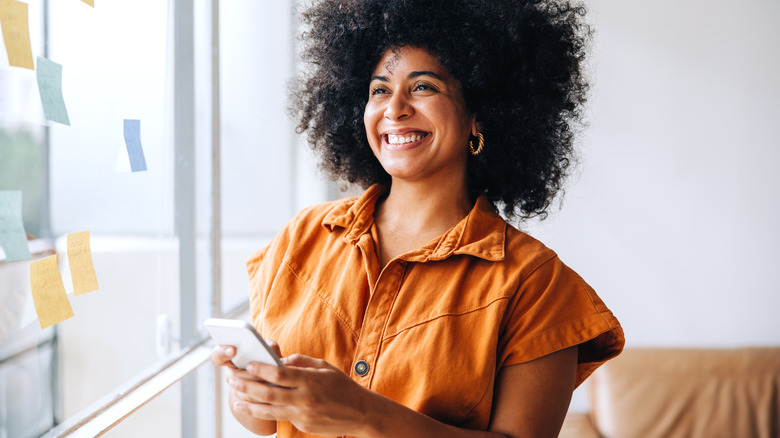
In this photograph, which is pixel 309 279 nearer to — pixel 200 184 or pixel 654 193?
pixel 200 184

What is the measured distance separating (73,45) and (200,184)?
0.85m

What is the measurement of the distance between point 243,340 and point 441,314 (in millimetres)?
401

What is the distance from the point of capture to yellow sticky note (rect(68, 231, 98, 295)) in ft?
3.76

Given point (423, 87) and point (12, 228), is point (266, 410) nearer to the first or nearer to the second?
point (12, 228)

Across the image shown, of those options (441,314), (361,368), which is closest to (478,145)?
(441,314)

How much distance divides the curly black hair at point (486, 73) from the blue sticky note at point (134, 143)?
47 centimetres

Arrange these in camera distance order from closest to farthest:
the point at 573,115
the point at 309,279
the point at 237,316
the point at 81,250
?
the point at 81,250
the point at 309,279
the point at 573,115
the point at 237,316

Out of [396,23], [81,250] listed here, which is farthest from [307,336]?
[396,23]

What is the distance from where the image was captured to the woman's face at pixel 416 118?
132 cm

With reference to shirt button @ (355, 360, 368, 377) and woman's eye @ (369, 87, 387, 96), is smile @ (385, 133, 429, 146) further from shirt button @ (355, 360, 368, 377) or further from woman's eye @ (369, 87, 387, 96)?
shirt button @ (355, 360, 368, 377)

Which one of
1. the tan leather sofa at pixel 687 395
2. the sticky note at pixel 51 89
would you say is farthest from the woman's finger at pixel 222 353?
the tan leather sofa at pixel 687 395

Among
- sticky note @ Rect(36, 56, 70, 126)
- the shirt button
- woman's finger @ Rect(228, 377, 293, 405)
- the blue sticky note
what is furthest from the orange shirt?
sticky note @ Rect(36, 56, 70, 126)

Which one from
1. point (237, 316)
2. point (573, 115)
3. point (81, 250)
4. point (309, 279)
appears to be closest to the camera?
point (81, 250)

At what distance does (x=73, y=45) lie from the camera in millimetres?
1205
